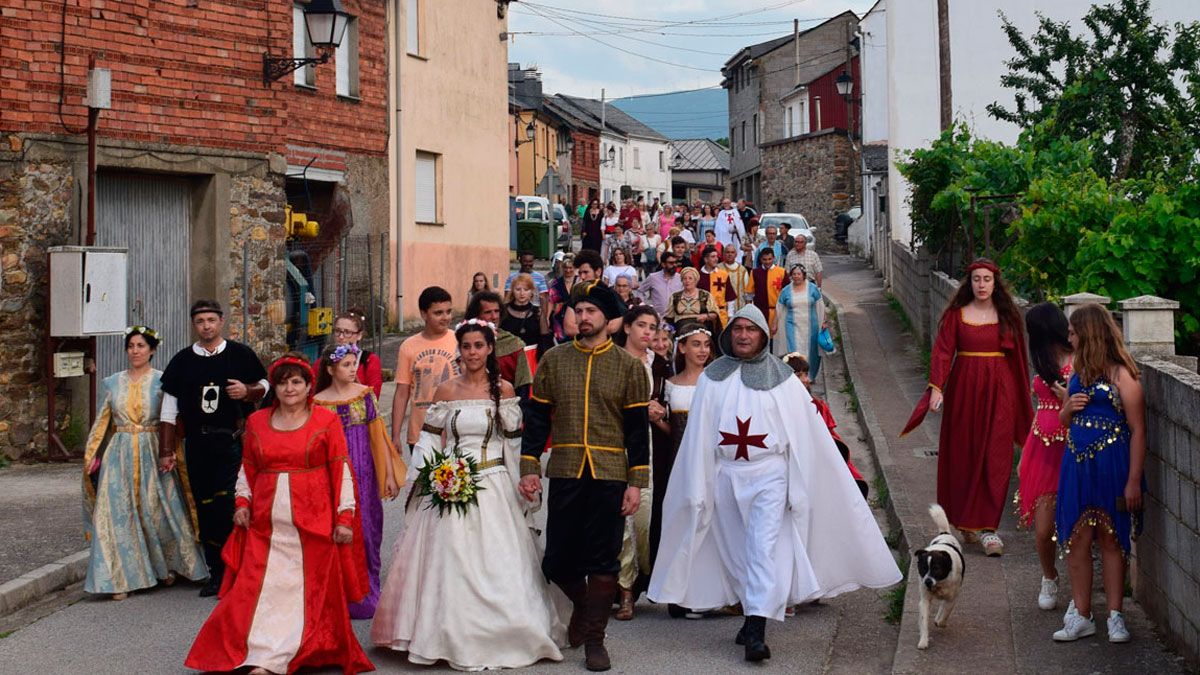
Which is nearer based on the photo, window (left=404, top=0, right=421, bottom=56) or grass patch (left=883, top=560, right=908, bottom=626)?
grass patch (left=883, top=560, right=908, bottom=626)

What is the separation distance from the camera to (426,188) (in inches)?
1086

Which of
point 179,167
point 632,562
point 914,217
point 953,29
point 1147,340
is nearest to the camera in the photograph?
point 632,562

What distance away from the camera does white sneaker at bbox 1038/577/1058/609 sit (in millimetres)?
7785

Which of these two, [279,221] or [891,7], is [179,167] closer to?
[279,221]

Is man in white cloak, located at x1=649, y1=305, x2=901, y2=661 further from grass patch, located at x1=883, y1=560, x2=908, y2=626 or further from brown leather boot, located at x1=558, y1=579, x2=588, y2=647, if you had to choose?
brown leather boot, located at x1=558, y1=579, x2=588, y2=647

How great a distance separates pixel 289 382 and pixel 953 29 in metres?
28.5

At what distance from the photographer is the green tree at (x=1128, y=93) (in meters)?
24.0

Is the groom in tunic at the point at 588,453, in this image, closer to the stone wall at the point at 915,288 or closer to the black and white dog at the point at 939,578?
the black and white dog at the point at 939,578

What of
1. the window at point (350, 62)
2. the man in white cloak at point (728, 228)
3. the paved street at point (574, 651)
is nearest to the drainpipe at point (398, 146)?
the window at point (350, 62)

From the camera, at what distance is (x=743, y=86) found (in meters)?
71.6

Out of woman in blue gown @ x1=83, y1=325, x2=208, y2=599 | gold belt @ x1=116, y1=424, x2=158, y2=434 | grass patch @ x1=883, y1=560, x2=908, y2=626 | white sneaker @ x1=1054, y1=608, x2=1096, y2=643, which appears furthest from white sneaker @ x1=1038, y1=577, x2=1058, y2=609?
gold belt @ x1=116, y1=424, x2=158, y2=434

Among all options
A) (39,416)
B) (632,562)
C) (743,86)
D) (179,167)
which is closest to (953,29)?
(179,167)

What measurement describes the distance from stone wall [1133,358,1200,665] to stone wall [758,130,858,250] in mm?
42326

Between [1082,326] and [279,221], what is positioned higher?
[279,221]
